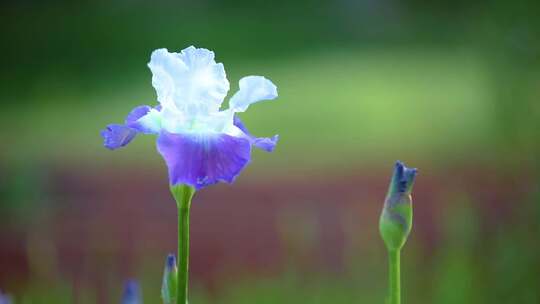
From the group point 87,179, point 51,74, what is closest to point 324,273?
point 87,179

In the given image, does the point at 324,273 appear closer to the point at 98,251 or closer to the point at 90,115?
the point at 98,251

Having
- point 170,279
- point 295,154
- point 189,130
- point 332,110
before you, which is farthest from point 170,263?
point 332,110

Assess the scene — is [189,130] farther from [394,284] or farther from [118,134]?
[394,284]

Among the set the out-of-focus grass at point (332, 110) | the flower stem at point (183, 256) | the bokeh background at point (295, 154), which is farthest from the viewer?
the out-of-focus grass at point (332, 110)

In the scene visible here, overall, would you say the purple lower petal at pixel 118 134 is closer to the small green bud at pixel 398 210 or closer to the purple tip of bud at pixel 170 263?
the purple tip of bud at pixel 170 263

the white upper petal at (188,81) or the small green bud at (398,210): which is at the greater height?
the white upper petal at (188,81)

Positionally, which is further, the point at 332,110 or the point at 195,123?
the point at 332,110

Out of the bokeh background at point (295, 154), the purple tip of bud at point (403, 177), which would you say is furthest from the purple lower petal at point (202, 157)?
the bokeh background at point (295, 154)

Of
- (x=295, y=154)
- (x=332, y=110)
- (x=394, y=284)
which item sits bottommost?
(x=394, y=284)

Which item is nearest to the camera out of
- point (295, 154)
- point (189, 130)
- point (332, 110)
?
point (189, 130)
